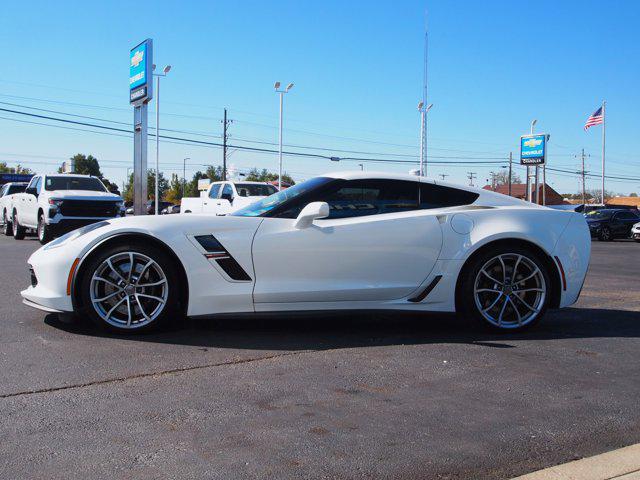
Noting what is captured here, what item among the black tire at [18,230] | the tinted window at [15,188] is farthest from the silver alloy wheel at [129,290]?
the tinted window at [15,188]

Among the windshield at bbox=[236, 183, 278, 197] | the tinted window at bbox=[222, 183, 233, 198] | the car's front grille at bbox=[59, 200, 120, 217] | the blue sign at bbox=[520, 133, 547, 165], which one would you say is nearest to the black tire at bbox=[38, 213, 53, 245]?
the car's front grille at bbox=[59, 200, 120, 217]

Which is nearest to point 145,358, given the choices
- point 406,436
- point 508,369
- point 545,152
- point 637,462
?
point 406,436

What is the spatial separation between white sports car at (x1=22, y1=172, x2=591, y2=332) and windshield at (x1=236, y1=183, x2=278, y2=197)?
15.0 m

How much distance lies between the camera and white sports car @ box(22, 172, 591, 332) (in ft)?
16.5

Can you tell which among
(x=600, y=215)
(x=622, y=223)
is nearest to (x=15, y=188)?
(x=600, y=215)

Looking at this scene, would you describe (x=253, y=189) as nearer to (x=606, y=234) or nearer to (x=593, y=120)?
(x=606, y=234)

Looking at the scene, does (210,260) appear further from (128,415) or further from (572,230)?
(572,230)

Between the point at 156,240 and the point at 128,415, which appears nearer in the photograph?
the point at 128,415

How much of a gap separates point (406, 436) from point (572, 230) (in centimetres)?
322

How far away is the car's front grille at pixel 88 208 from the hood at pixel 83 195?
3.9 inches

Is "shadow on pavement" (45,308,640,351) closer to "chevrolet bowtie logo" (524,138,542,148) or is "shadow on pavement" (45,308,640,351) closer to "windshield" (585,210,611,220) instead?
"windshield" (585,210,611,220)

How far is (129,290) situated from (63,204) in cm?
1185

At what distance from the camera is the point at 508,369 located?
4.36 meters

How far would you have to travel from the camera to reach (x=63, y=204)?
15.9 m
